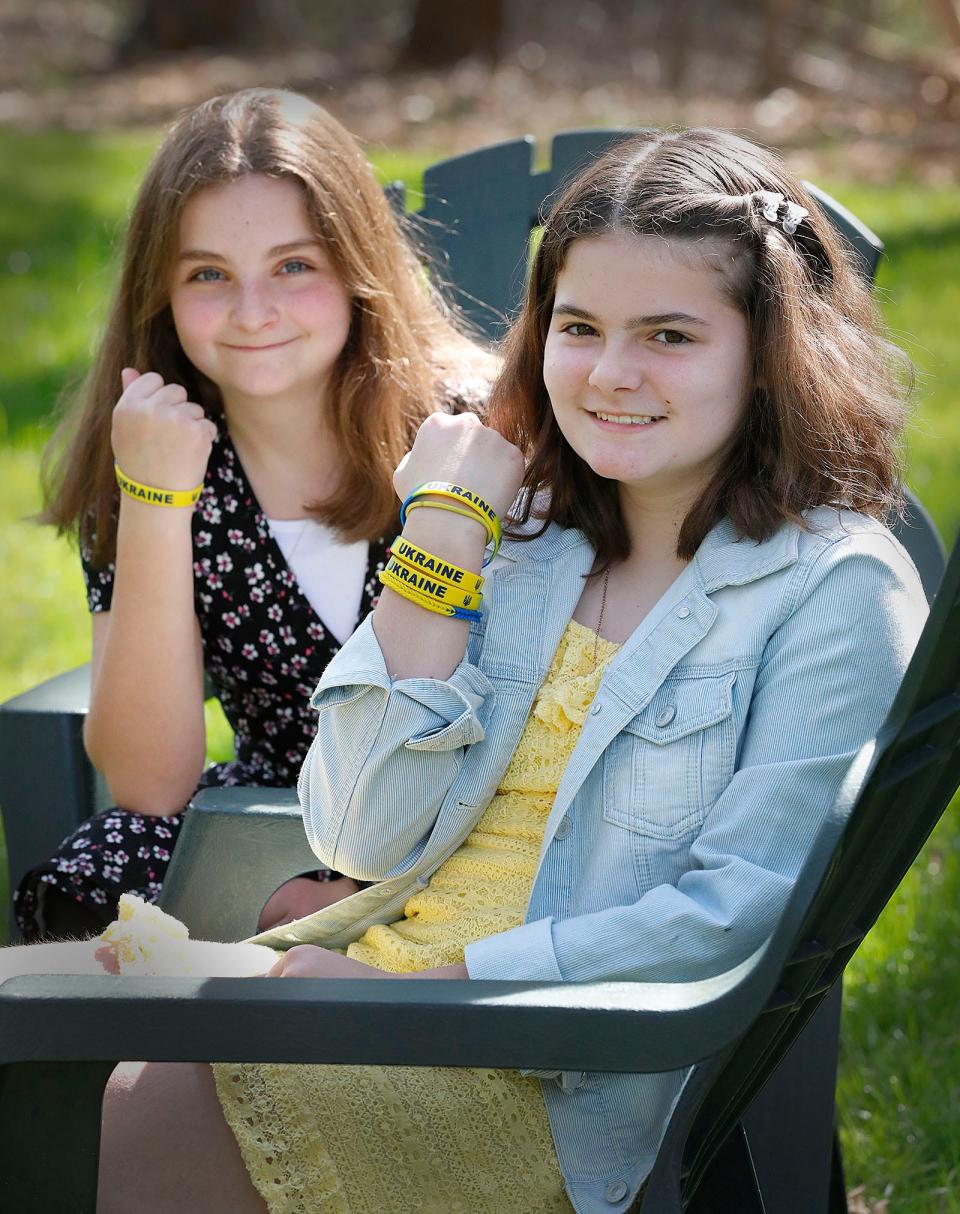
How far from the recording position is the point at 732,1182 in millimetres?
1797

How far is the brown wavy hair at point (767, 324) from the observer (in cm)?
175

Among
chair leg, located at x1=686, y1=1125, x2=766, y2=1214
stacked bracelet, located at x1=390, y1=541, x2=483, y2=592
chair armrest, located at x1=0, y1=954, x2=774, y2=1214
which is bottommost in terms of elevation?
chair leg, located at x1=686, y1=1125, x2=766, y2=1214

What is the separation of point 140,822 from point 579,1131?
1.02 meters

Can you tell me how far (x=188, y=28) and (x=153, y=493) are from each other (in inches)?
456

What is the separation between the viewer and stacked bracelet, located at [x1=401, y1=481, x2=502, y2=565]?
1.88 metres

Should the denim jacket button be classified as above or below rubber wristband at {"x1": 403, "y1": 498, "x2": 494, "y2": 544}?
below

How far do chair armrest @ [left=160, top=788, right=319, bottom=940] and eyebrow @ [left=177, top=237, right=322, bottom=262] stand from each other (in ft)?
2.64

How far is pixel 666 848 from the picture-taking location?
1.70 metres

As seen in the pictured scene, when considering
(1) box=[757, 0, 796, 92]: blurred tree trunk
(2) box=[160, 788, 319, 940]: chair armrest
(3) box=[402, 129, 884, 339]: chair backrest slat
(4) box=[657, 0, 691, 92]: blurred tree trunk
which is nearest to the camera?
(2) box=[160, 788, 319, 940]: chair armrest

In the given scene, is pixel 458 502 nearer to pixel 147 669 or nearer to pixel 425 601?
pixel 425 601

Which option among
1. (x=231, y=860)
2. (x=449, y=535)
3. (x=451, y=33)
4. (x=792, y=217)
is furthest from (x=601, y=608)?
(x=451, y=33)

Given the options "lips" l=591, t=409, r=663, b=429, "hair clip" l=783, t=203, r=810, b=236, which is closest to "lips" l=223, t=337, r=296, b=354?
"lips" l=591, t=409, r=663, b=429

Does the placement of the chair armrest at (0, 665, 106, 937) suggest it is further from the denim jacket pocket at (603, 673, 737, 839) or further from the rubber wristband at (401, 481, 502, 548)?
the denim jacket pocket at (603, 673, 737, 839)

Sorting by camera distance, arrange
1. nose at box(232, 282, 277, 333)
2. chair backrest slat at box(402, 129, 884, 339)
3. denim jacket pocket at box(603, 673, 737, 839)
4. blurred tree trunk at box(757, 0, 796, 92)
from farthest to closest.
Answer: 1. blurred tree trunk at box(757, 0, 796, 92)
2. chair backrest slat at box(402, 129, 884, 339)
3. nose at box(232, 282, 277, 333)
4. denim jacket pocket at box(603, 673, 737, 839)
